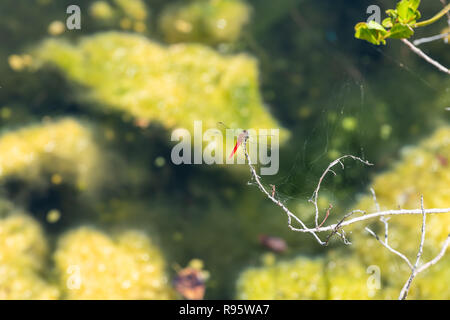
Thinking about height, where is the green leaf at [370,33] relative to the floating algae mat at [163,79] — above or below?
below

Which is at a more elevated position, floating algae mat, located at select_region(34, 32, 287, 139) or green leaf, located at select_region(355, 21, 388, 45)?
floating algae mat, located at select_region(34, 32, 287, 139)

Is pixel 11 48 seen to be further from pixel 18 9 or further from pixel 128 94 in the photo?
pixel 128 94

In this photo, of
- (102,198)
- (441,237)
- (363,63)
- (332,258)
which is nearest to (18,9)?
(102,198)

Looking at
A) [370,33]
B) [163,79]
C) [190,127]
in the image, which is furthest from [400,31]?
[163,79]

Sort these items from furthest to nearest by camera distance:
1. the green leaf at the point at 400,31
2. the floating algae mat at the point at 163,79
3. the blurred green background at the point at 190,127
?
the floating algae mat at the point at 163,79, the blurred green background at the point at 190,127, the green leaf at the point at 400,31

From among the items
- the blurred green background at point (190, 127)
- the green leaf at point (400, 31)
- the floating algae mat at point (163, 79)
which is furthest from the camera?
the floating algae mat at point (163, 79)

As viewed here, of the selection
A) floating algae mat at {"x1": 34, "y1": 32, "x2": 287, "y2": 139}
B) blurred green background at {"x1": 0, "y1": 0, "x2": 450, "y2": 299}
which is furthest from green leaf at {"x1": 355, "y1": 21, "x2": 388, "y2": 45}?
floating algae mat at {"x1": 34, "y1": 32, "x2": 287, "y2": 139}

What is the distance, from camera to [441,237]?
7.93ft

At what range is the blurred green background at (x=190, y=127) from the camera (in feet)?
7.91

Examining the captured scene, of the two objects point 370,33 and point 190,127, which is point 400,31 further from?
point 190,127

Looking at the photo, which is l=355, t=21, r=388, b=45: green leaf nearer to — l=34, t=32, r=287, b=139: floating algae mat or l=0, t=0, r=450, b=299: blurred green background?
l=0, t=0, r=450, b=299: blurred green background

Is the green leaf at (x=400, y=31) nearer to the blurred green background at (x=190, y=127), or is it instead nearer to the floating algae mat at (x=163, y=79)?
the blurred green background at (x=190, y=127)

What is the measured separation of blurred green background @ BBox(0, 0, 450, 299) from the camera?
7.91 ft

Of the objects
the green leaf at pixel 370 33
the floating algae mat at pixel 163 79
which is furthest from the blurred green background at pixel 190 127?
the green leaf at pixel 370 33
